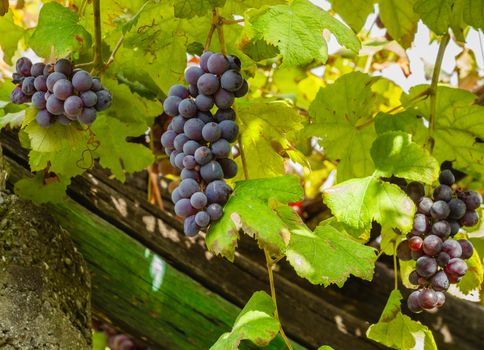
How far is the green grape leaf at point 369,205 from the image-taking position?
1396mm

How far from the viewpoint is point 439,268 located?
1450 millimetres

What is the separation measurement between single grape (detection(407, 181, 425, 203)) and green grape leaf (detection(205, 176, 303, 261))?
15.6 inches

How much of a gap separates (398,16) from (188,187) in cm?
93

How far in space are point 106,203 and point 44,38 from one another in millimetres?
644

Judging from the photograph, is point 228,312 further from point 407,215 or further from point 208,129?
point 208,129

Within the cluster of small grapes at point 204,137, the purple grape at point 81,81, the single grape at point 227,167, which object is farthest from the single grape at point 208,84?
the purple grape at point 81,81

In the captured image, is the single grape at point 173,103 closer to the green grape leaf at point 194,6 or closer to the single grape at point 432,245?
the green grape leaf at point 194,6

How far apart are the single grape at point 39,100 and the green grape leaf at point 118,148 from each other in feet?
1.39

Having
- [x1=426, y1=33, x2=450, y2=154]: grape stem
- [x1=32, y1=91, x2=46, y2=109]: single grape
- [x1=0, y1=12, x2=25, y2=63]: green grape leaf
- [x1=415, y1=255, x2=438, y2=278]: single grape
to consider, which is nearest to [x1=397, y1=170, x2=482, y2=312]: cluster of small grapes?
[x1=415, y1=255, x2=438, y2=278]: single grape

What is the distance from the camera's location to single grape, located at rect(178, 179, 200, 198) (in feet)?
3.91

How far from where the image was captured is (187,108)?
123cm

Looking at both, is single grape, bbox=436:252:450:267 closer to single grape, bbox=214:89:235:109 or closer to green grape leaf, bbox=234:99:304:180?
green grape leaf, bbox=234:99:304:180

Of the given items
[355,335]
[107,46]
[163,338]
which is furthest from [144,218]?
[355,335]

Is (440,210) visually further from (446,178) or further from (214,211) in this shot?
(214,211)
